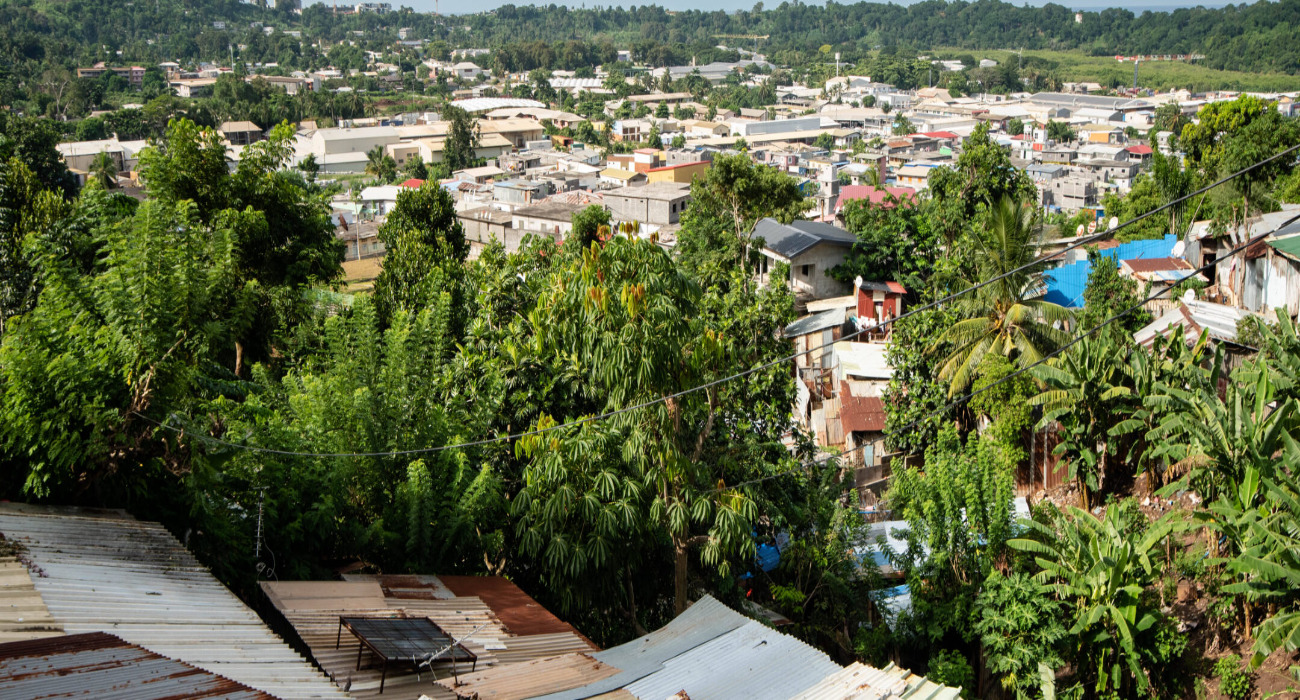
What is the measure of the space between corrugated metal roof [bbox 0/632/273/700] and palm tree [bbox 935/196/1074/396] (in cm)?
802

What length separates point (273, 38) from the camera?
11288cm

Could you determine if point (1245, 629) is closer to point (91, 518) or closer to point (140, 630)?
point (140, 630)

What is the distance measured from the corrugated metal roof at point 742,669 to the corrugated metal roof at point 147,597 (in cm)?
Result: 132

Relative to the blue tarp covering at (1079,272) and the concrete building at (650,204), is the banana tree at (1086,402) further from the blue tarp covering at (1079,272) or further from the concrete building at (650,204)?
the concrete building at (650,204)

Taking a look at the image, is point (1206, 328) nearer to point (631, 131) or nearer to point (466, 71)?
point (631, 131)

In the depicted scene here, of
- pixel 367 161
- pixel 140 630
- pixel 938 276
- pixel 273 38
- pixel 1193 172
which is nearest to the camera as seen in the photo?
pixel 140 630

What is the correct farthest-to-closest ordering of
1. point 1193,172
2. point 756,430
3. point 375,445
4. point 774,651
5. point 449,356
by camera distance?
point 1193,172, point 449,356, point 756,430, point 375,445, point 774,651

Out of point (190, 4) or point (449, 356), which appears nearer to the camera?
point (449, 356)

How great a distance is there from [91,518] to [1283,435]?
6480mm

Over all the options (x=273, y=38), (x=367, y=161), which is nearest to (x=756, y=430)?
(x=367, y=161)

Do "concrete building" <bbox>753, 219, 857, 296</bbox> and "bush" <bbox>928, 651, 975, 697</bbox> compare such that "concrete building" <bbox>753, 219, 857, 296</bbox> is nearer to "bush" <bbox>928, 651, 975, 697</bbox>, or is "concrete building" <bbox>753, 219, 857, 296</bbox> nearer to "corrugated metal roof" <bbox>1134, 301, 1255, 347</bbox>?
"corrugated metal roof" <bbox>1134, 301, 1255, 347</bbox>

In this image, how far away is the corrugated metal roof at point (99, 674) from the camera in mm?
2924

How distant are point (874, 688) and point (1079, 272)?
1389 cm

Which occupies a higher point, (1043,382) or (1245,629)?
(1043,382)
